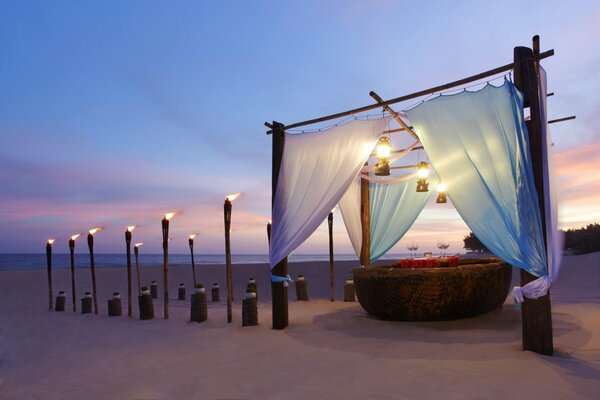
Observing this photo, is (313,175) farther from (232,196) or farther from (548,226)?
(548,226)

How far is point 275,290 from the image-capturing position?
7000mm

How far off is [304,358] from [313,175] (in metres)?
2.75

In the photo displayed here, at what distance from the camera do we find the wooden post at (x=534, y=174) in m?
4.67

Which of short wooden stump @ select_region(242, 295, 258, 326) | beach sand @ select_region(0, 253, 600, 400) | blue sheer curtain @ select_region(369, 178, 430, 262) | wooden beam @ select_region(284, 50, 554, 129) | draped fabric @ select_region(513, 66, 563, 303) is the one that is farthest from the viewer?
blue sheer curtain @ select_region(369, 178, 430, 262)

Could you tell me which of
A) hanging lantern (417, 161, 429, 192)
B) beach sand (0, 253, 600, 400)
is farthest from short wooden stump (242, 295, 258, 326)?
hanging lantern (417, 161, 429, 192)

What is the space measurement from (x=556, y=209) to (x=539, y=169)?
649mm

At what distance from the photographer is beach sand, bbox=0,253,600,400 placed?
393 cm

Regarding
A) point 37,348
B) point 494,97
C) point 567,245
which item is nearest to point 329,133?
point 494,97

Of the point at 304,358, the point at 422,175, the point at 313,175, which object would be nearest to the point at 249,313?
the point at 304,358

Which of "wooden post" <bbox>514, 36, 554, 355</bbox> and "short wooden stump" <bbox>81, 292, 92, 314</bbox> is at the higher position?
"wooden post" <bbox>514, 36, 554, 355</bbox>

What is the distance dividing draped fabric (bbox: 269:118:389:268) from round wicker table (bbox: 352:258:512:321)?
133 centimetres

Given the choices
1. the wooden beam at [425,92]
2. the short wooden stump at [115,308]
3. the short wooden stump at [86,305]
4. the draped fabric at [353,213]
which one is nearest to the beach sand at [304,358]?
the short wooden stump at [115,308]

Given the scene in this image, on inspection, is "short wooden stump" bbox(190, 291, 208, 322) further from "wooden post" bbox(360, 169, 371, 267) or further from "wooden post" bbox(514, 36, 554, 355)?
"wooden post" bbox(514, 36, 554, 355)

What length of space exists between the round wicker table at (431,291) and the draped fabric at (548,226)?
5.38 ft
